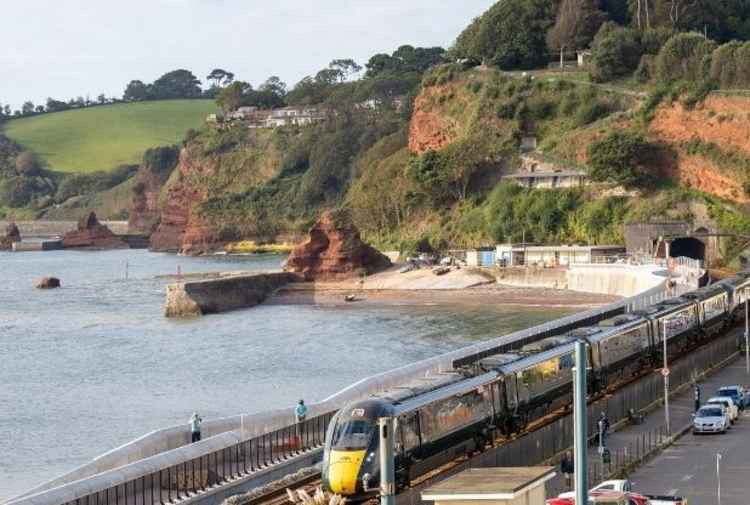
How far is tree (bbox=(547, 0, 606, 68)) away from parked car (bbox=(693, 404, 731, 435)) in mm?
111123

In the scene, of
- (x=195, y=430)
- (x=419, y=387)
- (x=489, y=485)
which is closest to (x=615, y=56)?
(x=195, y=430)

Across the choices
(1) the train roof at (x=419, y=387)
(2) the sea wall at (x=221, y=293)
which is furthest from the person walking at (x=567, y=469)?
(2) the sea wall at (x=221, y=293)

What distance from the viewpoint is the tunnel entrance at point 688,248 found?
111 metres

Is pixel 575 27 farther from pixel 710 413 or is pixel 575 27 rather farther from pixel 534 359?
pixel 534 359

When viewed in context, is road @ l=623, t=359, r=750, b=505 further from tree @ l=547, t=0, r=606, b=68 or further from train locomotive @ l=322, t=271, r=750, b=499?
tree @ l=547, t=0, r=606, b=68

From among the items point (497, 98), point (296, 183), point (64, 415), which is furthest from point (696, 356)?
point (296, 183)

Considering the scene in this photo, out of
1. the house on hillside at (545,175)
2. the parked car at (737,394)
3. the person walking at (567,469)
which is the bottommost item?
the person walking at (567,469)

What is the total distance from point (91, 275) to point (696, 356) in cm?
11580

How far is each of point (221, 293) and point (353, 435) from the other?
7941 cm

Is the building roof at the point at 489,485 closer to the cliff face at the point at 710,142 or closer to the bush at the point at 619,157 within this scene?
the cliff face at the point at 710,142

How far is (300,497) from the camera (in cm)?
2930

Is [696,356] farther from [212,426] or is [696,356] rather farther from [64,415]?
[64,415]

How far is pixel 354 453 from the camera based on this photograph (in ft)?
94.0

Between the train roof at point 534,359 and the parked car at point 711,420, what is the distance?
383 centimetres
